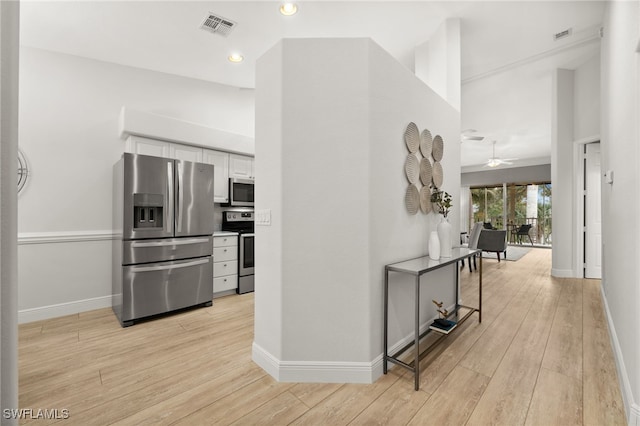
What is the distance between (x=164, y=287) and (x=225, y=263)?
0.83m

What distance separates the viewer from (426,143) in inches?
96.5

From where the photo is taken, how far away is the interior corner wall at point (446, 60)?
3002mm

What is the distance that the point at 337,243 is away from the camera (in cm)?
183

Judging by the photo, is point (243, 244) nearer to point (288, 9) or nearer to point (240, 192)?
point (240, 192)

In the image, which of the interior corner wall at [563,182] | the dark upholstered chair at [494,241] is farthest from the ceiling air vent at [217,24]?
the dark upholstered chair at [494,241]

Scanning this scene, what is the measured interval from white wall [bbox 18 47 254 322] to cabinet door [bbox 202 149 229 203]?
0.98 m

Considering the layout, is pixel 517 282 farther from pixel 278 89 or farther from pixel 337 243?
pixel 278 89

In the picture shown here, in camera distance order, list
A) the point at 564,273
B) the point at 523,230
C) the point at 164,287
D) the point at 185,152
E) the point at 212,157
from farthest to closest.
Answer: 1. the point at 523,230
2. the point at 564,273
3. the point at 212,157
4. the point at 185,152
5. the point at 164,287

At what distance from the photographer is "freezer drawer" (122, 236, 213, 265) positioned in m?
2.86

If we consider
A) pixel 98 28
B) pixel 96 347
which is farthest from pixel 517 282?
pixel 98 28

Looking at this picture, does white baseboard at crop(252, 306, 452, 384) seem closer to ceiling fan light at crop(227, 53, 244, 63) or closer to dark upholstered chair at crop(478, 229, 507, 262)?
ceiling fan light at crop(227, 53, 244, 63)

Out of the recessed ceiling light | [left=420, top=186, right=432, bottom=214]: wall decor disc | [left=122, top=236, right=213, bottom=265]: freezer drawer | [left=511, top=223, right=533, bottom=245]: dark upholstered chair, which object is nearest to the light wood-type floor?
[left=122, top=236, right=213, bottom=265]: freezer drawer

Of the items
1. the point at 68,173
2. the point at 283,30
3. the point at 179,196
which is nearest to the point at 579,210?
the point at 283,30

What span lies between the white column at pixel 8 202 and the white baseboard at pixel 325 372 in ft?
4.19
